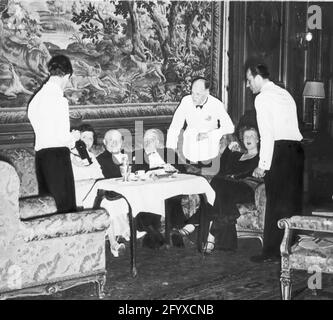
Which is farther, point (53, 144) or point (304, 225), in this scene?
point (53, 144)

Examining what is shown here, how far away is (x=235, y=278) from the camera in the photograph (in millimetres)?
5613

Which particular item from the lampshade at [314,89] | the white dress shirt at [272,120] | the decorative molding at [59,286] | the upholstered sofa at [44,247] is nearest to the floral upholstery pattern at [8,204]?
the upholstered sofa at [44,247]

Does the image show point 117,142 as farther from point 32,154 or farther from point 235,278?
point 235,278

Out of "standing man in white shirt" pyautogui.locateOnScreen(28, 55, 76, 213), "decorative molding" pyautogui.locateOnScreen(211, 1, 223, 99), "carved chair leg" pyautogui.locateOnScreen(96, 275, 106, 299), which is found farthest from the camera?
"decorative molding" pyautogui.locateOnScreen(211, 1, 223, 99)

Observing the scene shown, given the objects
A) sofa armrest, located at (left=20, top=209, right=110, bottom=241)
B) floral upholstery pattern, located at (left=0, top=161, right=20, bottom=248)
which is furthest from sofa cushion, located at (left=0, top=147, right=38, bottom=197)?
floral upholstery pattern, located at (left=0, top=161, right=20, bottom=248)

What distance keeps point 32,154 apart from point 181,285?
186cm

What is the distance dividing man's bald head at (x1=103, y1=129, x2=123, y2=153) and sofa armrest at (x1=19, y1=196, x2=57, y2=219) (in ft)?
4.50

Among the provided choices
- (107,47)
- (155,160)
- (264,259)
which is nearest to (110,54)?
(107,47)

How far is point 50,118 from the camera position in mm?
5711

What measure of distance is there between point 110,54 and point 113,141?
0.94m

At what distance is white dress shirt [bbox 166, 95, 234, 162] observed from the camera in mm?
7324

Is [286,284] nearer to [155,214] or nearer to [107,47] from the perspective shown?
[155,214]

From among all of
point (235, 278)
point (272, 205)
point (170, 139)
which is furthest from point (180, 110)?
point (235, 278)

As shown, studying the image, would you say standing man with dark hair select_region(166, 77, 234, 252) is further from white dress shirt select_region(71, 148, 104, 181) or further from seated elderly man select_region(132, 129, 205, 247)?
white dress shirt select_region(71, 148, 104, 181)
